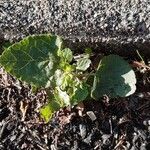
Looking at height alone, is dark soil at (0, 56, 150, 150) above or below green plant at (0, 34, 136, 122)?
below

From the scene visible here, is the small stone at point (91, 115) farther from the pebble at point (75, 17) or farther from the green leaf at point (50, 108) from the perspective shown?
the pebble at point (75, 17)

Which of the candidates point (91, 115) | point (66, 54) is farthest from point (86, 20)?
point (91, 115)

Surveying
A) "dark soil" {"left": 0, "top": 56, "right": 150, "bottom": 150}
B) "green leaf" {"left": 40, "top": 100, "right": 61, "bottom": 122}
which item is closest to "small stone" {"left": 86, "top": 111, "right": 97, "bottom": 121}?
"dark soil" {"left": 0, "top": 56, "right": 150, "bottom": 150}

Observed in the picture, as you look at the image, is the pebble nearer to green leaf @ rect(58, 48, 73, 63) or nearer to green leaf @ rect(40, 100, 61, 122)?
green leaf @ rect(58, 48, 73, 63)

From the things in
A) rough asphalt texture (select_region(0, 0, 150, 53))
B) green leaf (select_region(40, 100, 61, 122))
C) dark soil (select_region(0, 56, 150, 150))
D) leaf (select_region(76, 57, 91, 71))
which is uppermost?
rough asphalt texture (select_region(0, 0, 150, 53))

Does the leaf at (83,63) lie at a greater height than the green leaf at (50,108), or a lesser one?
greater

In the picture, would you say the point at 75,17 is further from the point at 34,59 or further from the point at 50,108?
the point at 50,108

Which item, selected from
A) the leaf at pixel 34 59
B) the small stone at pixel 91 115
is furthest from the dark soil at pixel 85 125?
the leaf at pixel 34 59
